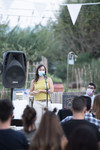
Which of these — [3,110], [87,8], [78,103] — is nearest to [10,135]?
[3,110]

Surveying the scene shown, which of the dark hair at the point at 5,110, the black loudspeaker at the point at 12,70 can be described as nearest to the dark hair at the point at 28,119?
the dark hair at the point at 5,110

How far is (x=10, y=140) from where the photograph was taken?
96.0 inches

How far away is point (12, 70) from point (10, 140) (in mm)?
3051

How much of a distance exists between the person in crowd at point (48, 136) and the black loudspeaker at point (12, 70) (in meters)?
3.31

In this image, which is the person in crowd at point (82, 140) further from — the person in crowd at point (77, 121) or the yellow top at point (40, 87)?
the yellow top at point (40, 87)

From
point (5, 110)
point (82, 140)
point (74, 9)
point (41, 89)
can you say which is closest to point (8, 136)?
point (5, 110)

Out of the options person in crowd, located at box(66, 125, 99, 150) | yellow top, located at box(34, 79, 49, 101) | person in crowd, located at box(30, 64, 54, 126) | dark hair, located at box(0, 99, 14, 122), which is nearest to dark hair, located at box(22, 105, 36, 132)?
dark hair, located at box(0, 99, 14, 122)

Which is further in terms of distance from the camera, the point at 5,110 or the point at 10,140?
the point at 5,110

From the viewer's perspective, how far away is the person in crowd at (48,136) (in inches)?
81.9

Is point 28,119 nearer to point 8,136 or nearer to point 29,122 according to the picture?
point 29,122

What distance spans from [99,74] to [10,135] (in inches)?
371

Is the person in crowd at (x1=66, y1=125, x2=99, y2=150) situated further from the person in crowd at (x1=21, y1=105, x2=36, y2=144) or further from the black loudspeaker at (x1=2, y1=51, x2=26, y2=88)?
the black loudspeaker at (x1=2, y1=51, x2=26, y2=88)

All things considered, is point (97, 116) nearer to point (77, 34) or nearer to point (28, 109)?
point (28, 109)

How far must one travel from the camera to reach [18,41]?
43.1ft
